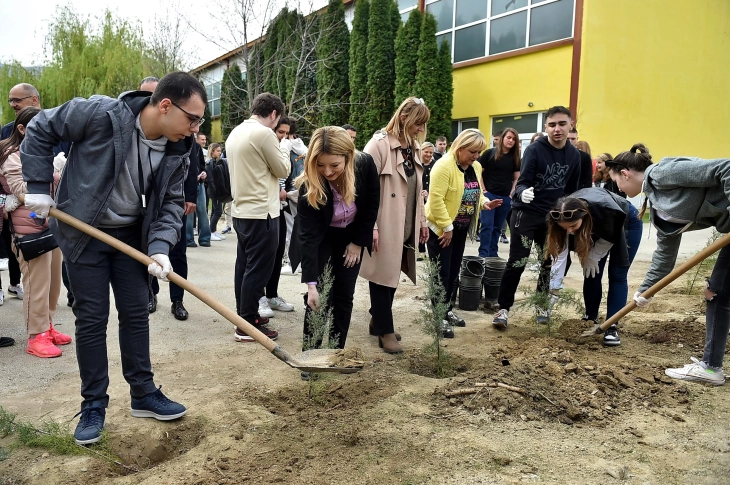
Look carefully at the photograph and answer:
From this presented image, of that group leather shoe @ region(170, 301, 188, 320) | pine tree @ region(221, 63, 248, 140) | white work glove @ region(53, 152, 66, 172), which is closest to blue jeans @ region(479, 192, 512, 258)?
leather shoe @ region(170, 301, 188, 320)

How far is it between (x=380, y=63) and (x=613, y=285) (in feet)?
43.2

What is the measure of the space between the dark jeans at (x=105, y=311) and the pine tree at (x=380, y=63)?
14081 millimetres

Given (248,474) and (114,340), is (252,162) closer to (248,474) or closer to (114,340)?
(114,340)

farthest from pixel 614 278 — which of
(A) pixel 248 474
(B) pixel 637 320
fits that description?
(A) pixel 248 474

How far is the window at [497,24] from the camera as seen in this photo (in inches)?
541

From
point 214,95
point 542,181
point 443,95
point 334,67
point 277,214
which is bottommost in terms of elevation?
point 277,214

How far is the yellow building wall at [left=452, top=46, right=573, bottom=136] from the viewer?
13.7 m

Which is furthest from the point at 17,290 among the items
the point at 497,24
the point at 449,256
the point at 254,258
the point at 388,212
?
the point at 497,24

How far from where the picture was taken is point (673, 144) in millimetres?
15875

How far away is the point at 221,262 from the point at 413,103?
16.5 ft

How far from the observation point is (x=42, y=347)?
425 centimetres

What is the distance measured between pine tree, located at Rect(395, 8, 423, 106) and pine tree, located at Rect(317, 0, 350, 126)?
261 cm

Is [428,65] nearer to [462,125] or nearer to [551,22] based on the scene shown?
[462,125]

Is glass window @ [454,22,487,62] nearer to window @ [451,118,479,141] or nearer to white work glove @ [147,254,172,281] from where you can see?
window @ [451,118,479,141]
